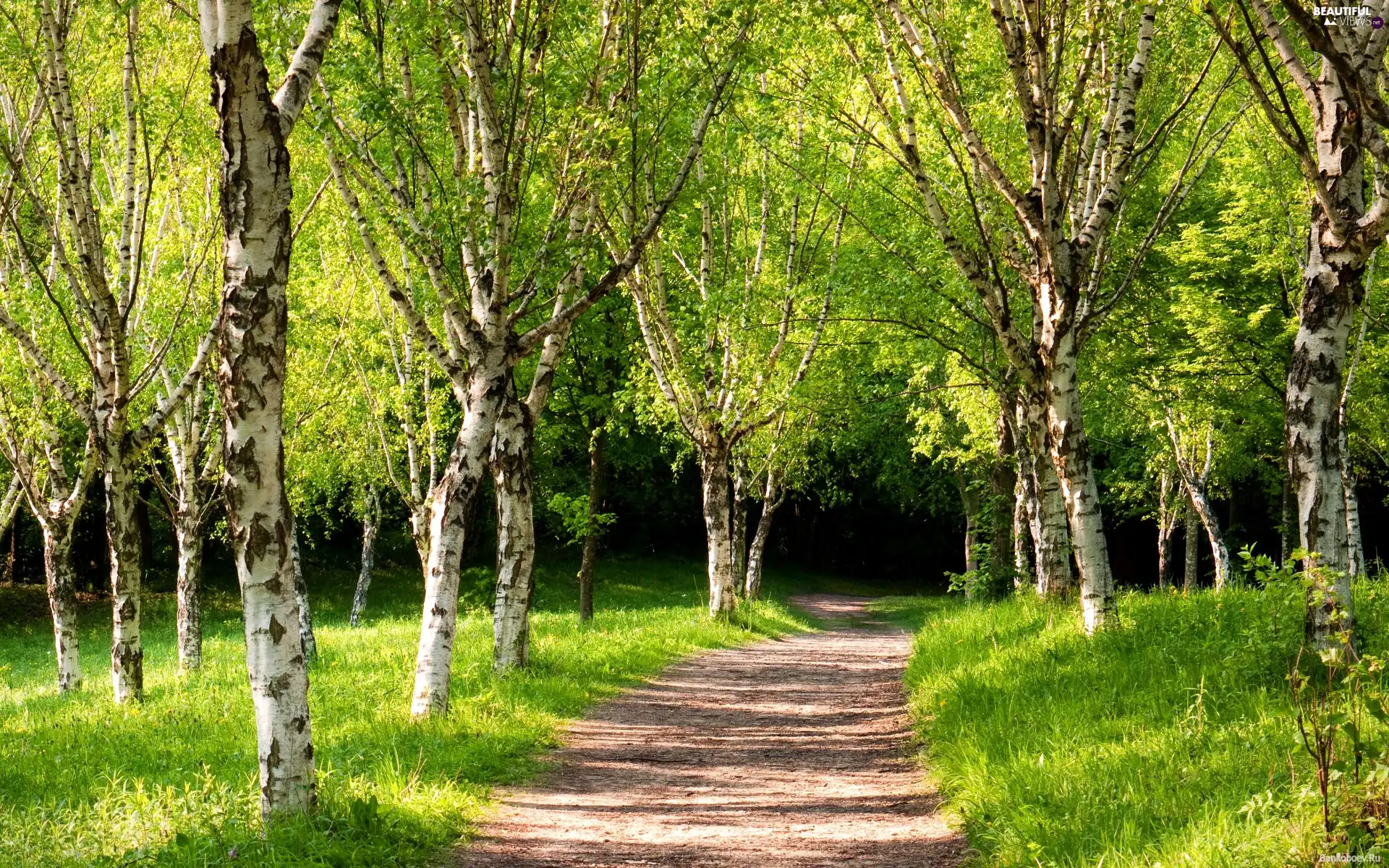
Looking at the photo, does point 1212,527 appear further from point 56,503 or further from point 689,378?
point 56,503

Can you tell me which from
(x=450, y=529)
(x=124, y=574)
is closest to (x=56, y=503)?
(x=124, y=574)

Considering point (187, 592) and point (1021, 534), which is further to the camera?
point (1021, 534)

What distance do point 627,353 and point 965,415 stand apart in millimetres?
9130

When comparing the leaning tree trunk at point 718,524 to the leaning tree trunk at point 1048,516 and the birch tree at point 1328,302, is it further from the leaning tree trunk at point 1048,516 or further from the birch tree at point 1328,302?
the birch tree at point 1328,302

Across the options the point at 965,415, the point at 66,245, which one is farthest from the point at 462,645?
the point at 965,415

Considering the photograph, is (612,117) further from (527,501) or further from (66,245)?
(66,245)

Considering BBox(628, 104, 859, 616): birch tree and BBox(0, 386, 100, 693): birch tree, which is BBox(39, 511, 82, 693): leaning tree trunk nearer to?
BBox(0, 386, 100, 693): birch tree

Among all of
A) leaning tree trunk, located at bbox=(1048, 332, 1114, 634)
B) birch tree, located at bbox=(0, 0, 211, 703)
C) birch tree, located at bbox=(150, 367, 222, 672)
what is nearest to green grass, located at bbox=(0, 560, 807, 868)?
birch tree, located at bbox=(150, 367, 222, 672)

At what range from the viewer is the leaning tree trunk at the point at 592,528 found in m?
22.3

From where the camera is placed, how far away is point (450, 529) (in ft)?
34.0

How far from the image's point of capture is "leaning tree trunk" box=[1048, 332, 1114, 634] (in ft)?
36.7

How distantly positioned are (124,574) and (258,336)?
27.2ft

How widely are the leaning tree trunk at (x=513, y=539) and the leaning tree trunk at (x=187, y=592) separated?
648 centimetres

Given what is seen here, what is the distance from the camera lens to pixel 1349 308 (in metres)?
7.39
